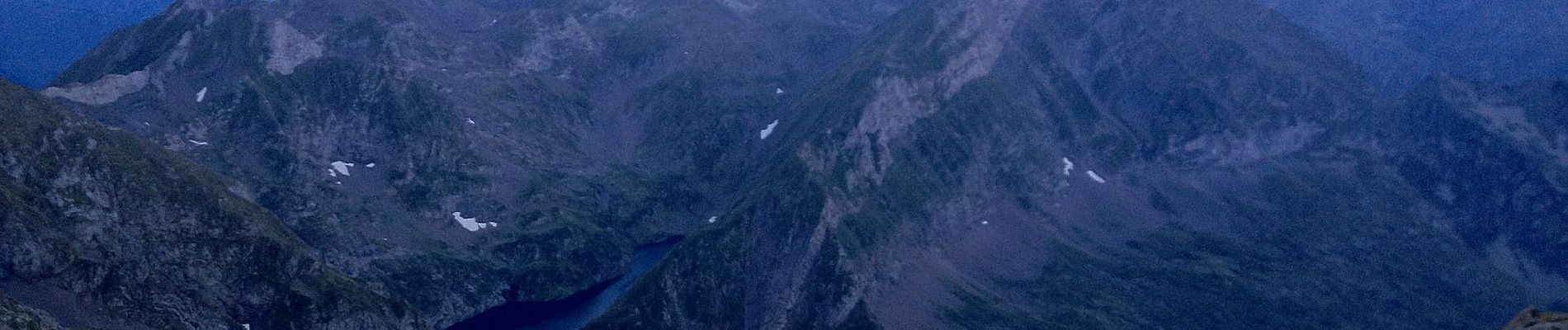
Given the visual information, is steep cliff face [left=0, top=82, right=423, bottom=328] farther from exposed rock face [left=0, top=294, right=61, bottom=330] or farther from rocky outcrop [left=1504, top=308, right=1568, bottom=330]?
rocky outcrop [left=1504, top=308, right=1568, bottom=330]

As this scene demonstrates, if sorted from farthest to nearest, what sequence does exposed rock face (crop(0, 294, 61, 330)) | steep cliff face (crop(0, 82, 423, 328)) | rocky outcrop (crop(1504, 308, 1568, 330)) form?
steep cliff face (crop(0, 82, 423, 328)), exposed rock face (crop(0, 294, 61, 330)), rocky outcrop (crop(1504, 308, 1568, 330))

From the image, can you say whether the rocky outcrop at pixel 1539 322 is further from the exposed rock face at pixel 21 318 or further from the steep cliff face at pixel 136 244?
the steep cliff face at pixel 136 244

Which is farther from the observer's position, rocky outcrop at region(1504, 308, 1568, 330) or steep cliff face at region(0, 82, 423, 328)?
steep cliff face at region(0, 82, 423, 328)

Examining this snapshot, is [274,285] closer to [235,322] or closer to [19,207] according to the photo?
[235,322]

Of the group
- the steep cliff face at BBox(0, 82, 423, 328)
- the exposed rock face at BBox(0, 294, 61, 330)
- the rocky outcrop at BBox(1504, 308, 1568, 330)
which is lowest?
the steep cliff face at BBox(0, 82, 423, 328)

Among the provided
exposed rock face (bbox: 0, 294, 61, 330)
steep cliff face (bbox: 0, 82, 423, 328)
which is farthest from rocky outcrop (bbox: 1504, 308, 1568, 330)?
steep cliff face (bbox: 0, 82, 423, 328)

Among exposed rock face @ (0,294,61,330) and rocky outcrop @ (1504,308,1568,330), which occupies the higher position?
rocky outcrop @ (1504,308,1568,330)

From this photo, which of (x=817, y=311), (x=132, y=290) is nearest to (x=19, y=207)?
(x=132, y=290)

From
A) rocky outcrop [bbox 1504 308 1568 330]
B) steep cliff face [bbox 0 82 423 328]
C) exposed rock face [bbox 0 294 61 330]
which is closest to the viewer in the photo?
rocky outcrop [bbox 1504 308 1568 330]

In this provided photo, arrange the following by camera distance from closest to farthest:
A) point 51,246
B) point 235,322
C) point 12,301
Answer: point 12,301 → point 51,246 → point 235,322
